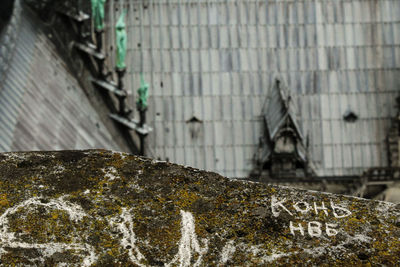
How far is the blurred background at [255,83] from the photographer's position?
43.1m

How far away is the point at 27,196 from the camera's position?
868cm

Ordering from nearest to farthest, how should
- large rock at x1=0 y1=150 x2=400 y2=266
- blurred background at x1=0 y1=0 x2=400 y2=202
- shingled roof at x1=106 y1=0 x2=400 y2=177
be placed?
large rock at x1=0 y1=150 x2=400 y2=266
blurred background at x1=0 y1=0 x2=400 y2=202
shingled roof at x1=106 y1=0 x2=400 y2=177

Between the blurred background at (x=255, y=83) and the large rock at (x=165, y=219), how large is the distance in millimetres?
32497

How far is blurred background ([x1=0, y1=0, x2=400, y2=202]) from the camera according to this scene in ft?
141

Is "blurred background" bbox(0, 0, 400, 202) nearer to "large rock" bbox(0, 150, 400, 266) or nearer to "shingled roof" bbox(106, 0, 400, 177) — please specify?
Result: "shingled roof" bbox(106, 0, 400, 177)

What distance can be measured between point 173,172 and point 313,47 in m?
37.8

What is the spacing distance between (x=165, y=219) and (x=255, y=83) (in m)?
37.5

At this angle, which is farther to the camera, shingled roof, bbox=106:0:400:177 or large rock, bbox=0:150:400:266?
shingled roof, bbox=106:0:400:177

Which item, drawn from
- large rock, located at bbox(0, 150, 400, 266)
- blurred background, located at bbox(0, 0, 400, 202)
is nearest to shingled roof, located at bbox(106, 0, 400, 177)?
blurred background, located at bbox(0, 0, 400, 202)

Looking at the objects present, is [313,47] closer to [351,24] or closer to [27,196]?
[351,24]

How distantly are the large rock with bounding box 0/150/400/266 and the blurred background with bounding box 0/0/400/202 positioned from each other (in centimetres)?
3250

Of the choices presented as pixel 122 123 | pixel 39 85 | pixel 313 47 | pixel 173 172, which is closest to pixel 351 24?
pixel 313 47

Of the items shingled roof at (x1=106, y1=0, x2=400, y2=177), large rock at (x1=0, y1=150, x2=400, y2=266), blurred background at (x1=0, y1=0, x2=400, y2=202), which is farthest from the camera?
shingled roof at (x1=106, y1=0, x2=400, y2=177)

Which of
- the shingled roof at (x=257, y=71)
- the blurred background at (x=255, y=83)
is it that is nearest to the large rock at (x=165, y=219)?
the blurred background at (x=255, y=83)
